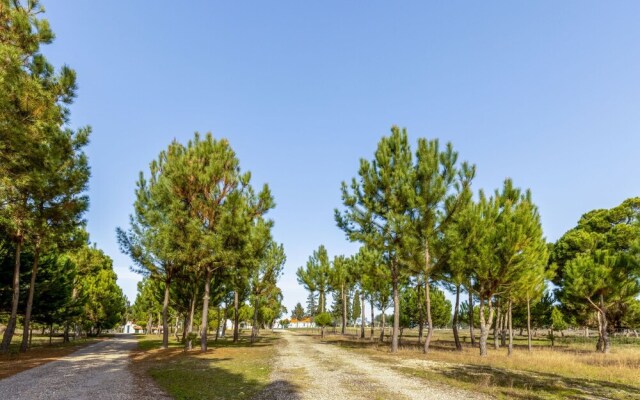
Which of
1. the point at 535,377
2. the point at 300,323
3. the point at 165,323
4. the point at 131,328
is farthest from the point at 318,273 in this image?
the point at 300,323

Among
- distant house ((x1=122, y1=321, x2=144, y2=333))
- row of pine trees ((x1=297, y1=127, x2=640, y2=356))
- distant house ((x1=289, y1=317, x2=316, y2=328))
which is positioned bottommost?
distant house ((x1=289, y1=317, x2=316, y2=328))

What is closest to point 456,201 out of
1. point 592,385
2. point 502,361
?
point 502,361

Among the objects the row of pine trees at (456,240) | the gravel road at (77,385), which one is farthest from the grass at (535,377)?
the gravel road at (77,385)

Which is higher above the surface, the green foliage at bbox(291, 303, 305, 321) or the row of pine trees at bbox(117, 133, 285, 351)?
the row of pine trees at bbox(117, 133, 285, 351)

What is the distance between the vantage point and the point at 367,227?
87.6 ft

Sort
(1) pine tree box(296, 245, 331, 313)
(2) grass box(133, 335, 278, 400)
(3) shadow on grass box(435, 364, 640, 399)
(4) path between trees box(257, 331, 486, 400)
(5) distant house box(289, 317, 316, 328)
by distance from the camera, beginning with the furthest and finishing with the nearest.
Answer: (5) distant house box(289, 317, 316, 328) < (1) pine tree box(296, 245, 331, 313) < (3) shadow on grass box(435, 364, 640, 399) < (2) grass box(133, 335, 278, 400) < (4) path between trees box(257, 331, 486, 400)

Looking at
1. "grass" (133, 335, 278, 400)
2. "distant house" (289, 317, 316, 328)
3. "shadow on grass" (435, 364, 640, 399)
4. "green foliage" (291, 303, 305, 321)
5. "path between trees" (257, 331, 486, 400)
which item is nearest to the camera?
"path between trees" (257, 331, 486, 400)

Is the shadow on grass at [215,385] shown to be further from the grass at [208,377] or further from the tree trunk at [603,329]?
the tree trunk at [603,329]

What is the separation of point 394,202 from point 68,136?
2013 cm

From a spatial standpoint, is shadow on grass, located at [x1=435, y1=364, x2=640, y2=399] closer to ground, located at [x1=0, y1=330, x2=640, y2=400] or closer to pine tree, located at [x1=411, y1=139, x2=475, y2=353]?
ground, located at [x1=0, y1=330, x2=640, y2=400]

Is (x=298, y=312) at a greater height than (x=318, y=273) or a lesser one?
lesser

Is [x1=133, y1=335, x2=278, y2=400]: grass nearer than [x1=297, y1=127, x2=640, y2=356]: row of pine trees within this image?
Yes

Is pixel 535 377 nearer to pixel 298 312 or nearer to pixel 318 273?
pixel 318 273

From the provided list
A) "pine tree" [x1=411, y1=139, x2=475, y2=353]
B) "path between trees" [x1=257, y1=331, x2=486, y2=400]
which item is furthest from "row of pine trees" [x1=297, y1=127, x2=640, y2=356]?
"path between trees" [x1=257, y1=331, x2=486, y2=400]
